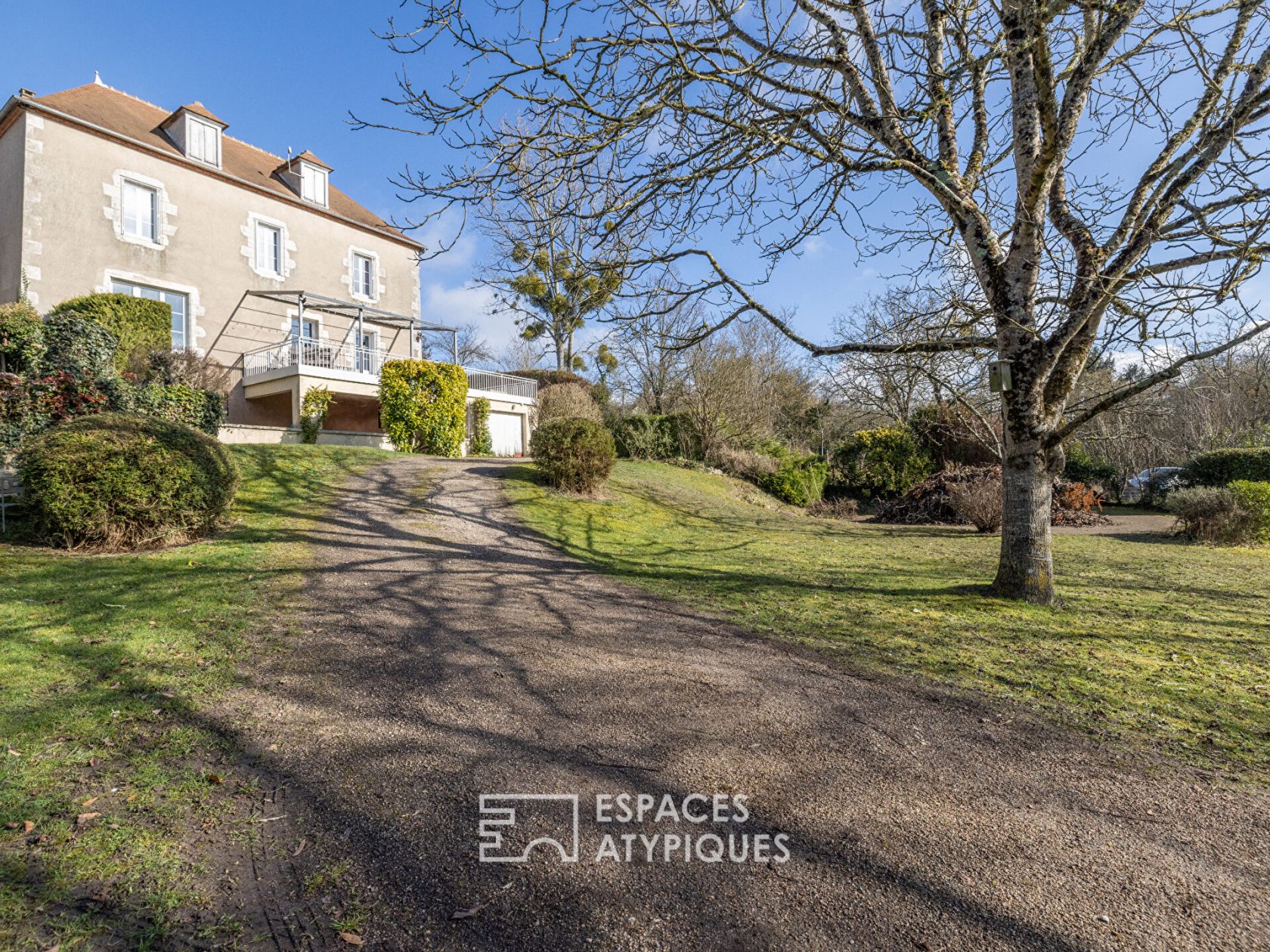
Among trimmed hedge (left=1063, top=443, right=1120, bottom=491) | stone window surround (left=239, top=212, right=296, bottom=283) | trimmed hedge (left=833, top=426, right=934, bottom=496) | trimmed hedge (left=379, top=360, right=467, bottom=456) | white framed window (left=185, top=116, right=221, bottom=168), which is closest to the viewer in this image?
trimmed hedge (left=379, top=360, right=467, bottom=456)

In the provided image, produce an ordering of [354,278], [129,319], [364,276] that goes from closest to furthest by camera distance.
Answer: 1. [129,319]
2. [354,278]
3. [364,276]

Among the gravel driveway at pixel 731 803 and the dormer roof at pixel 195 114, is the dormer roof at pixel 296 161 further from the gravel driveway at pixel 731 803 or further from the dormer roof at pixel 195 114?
the gravel driveway at pixel 731 803

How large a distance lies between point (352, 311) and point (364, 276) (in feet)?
7.75

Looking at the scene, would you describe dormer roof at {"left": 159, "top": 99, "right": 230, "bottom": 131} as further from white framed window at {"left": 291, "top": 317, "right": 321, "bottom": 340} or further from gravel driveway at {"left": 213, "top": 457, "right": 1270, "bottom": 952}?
gravel driveway at {"left": 213, "top": 457, "right": 1270, "bottom": 952}

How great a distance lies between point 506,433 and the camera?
71.0 ft

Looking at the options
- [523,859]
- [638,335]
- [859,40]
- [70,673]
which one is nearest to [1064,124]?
[859,40]

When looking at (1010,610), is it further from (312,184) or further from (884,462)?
(312,184)

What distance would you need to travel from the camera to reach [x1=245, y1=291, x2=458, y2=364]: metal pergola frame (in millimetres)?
18641

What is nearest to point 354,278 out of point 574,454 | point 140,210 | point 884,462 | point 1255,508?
point 140,210

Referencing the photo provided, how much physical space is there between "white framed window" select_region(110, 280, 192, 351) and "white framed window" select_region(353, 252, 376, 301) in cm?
589

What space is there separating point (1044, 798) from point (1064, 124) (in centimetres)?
537

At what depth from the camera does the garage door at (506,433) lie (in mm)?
21062

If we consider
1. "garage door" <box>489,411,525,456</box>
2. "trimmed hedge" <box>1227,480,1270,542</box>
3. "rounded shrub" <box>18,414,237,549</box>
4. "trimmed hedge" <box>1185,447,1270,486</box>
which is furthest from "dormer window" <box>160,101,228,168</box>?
"trimmed hedge" <box>1185,447,1270,486</box>

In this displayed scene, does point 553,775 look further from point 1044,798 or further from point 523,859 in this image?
point 1044,798
